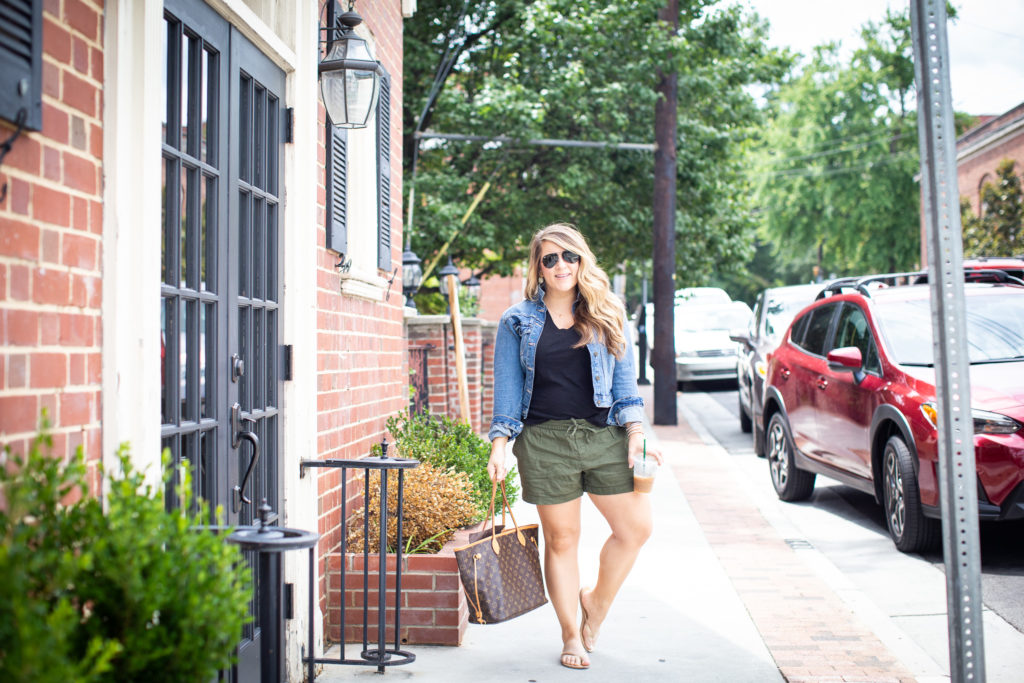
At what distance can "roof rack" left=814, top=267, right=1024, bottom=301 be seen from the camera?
7867 millimetres

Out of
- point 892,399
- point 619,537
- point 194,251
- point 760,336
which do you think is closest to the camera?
point 194,251

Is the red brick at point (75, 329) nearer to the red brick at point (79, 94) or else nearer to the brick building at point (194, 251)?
the brick building at point (194, 251)

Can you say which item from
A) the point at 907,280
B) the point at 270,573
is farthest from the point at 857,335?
the point at 270,573

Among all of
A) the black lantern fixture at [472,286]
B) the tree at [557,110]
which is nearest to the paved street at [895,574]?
the tree at [557,110]

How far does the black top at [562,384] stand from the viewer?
13.9ft

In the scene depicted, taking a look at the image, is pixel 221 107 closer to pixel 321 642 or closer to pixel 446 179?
pixel 321 642

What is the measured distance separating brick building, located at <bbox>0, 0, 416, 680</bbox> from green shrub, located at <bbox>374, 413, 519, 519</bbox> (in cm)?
22

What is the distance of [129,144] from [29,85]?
1.73 ft

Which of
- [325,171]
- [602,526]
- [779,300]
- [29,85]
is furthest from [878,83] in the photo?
[29,85]

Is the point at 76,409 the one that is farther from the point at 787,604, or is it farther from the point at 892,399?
the point at 892,399

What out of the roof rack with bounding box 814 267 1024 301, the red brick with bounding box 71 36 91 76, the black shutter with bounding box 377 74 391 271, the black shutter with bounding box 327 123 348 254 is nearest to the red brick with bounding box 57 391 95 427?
the red brick with bounding box 71 36 91 76

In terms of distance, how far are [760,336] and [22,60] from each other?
11508 millimetres

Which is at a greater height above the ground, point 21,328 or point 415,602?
point 21,328

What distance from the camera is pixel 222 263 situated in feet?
11.7
